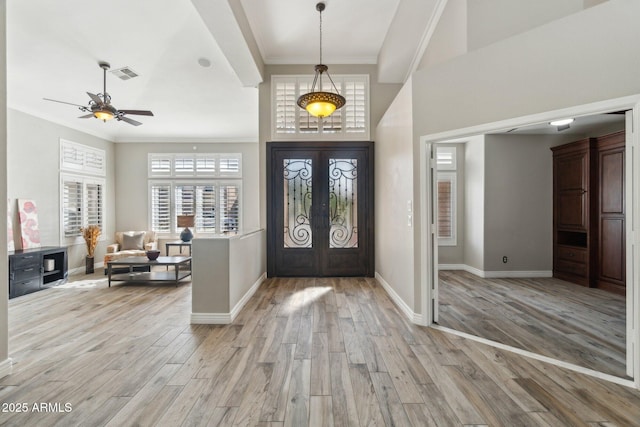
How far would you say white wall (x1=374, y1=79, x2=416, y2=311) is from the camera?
3.69m

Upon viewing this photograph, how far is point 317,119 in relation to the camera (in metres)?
5.69

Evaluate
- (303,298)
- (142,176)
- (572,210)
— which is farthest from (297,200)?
(572,210)

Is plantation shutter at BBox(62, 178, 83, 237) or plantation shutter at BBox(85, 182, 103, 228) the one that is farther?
plantation shutter at BBox(85, 182, 103, 228)

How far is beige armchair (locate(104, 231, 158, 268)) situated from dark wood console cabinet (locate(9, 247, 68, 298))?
1.16 m

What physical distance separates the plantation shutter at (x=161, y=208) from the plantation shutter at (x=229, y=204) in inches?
53.1

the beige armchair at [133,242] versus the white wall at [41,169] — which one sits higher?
the white wall at [41,169]

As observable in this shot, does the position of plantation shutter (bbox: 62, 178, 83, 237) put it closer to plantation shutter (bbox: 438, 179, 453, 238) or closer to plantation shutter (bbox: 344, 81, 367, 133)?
plantation shutter (bbox: 344, 81, 367, 133)

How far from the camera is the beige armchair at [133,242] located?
687 cm

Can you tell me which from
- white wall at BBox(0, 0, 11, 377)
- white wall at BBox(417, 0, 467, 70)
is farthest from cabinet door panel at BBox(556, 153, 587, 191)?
white wall at BBox(0, 0, 11, 377)

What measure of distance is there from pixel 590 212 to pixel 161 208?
9014mm

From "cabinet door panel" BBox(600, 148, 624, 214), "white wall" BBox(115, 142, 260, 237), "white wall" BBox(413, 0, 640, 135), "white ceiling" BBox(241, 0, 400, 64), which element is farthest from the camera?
"white wall" BBox(115, 142, 260, 237)

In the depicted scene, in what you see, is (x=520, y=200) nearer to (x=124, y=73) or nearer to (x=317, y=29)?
(x=317, y=29)

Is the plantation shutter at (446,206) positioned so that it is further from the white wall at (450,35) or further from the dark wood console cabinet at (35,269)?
the dark wood console cabinet at (35,269)

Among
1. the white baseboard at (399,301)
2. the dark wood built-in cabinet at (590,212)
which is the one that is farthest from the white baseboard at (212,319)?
the dark wood built-in cabinet at (590,212)
